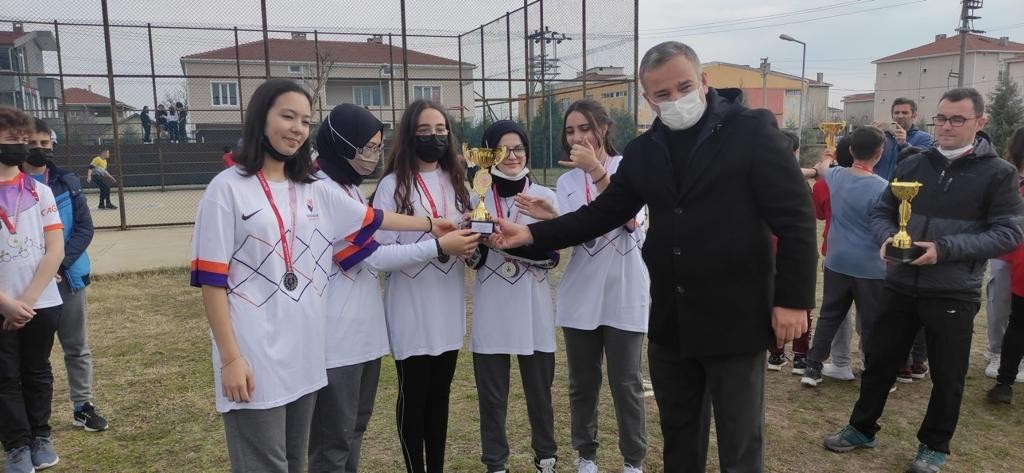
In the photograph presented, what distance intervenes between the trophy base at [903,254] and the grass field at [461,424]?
4.09ft

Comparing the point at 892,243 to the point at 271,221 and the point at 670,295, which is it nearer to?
the point at 670,295

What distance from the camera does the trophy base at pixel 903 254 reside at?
351 cm

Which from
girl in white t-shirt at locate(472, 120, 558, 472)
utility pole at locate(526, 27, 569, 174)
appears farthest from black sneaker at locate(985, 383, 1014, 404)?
utility pole at locate(526, 27, 569, 174)

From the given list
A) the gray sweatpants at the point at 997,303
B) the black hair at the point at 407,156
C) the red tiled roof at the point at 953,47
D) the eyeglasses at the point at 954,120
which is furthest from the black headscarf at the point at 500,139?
the red tiled roof at the point at 953,47

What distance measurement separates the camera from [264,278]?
228cm

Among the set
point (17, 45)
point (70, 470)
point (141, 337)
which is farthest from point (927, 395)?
point (17, 45)

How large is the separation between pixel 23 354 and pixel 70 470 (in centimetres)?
73

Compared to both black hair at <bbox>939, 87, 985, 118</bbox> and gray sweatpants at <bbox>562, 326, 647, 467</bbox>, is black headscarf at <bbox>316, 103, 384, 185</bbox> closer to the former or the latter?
gray sweatpants at <bbox>562, 326, 647, 467</bbox>

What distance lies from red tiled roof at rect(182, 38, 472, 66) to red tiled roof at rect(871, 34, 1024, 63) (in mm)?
51824

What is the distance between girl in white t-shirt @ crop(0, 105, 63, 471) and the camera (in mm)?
3451

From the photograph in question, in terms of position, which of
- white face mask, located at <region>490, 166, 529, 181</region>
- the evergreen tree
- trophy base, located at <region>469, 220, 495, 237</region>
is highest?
the evergreen tree

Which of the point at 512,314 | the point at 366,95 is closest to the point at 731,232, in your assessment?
the point at 512,314

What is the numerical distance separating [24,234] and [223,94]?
71.7 feet

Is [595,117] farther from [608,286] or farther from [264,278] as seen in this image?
[264,278]
